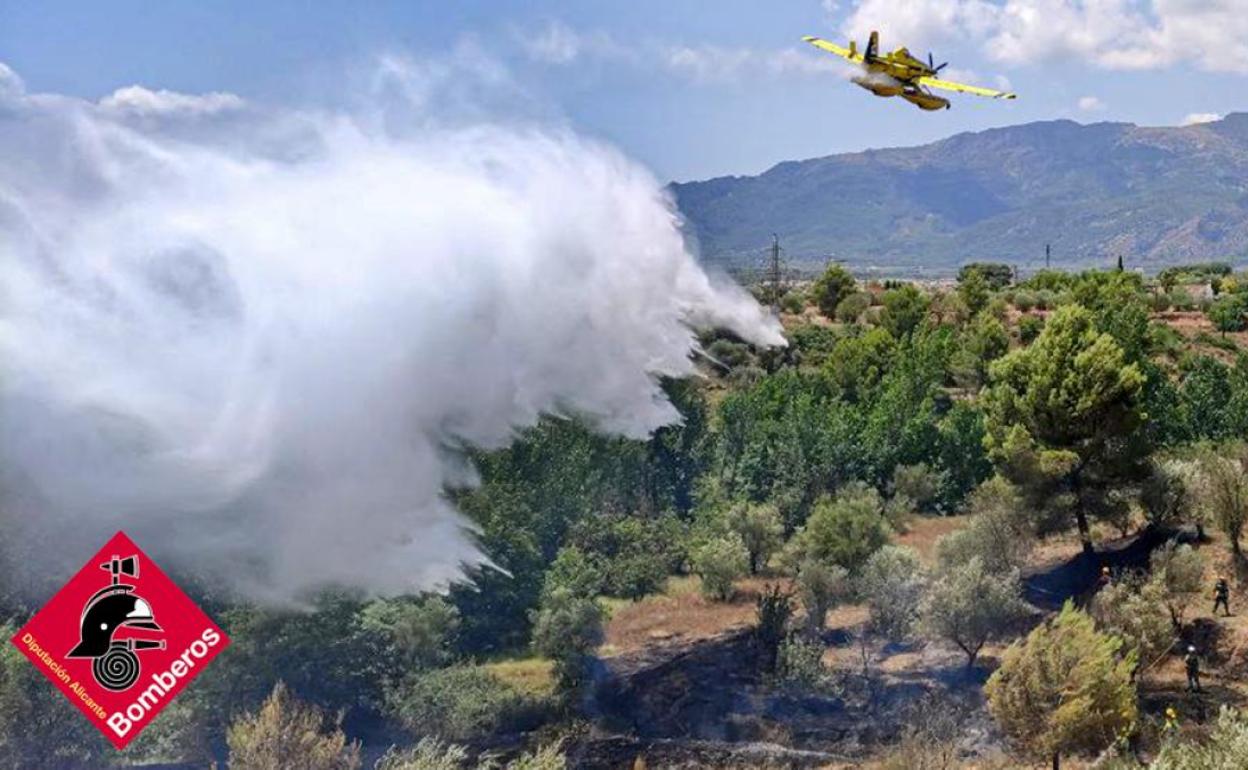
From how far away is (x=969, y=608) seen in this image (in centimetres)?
2536

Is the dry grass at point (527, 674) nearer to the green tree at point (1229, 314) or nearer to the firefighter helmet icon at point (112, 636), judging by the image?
the firefighter helmet icon at point (112, 636)

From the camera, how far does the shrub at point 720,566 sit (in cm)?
3353

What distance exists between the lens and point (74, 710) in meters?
23.4

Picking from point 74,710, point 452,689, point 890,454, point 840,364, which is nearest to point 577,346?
point 452,689

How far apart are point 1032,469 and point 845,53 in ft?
44.2

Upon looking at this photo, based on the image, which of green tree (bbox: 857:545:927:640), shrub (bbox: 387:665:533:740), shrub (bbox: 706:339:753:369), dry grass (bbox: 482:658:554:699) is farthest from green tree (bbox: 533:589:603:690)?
shrub (bbox: 706:339:753:369)

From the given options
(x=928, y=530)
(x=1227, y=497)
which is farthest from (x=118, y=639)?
(x=928, y=530)

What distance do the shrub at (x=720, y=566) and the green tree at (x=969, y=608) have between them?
8.54 meters

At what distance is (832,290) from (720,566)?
52.8m

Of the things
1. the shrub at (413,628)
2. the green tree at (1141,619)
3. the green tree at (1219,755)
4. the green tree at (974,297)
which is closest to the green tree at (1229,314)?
Answer: the green tree at (974,297)

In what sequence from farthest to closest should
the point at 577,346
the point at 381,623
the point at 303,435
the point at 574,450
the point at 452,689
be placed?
1. the point at 574,450
2. the point at 577,346
3. the point at 381,623
4. the point at 452,689
5. the point at 303,435

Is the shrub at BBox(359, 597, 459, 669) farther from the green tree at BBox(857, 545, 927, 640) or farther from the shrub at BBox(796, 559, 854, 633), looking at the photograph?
the green tree at BBox(857, 545, 927, 640)

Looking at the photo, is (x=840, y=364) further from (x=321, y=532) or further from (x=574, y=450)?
(x=321, y=532)

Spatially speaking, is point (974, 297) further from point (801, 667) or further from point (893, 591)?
point (801, 667)
